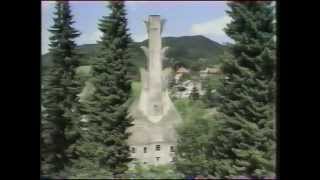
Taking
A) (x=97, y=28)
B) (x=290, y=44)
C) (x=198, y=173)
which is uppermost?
(x=97, y=28)

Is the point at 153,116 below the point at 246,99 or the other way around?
below

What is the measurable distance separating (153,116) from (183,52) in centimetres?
41

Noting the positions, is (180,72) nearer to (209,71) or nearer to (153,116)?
(209,71)

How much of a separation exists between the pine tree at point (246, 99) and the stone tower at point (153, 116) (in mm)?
269

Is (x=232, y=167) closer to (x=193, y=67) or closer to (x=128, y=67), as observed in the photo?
(x=193, y=67)

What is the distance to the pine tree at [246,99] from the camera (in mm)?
2670

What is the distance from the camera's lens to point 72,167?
2713 mm

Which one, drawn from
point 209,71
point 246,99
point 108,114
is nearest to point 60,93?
point 108,114

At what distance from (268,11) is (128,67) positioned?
33.6 inches

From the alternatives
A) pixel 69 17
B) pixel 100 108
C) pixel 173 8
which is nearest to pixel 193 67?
pixel 173 8

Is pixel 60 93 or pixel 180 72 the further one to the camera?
pixel 180 72

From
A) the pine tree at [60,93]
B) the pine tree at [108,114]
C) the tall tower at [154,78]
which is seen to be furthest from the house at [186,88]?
the pine tree at [60,93]

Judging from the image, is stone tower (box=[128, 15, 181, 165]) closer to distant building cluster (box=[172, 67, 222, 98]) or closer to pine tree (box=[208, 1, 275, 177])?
distant building cluster (box=[172, 67, 222, 98])

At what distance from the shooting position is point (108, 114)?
8.91 feet
